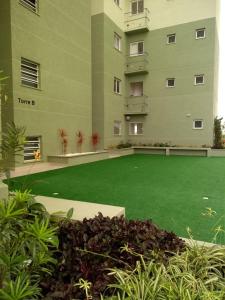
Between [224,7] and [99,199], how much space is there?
20589mm

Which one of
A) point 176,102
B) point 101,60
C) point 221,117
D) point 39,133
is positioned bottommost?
point 39,133

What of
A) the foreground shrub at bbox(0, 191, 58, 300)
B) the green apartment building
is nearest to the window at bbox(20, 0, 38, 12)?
the green apartment building

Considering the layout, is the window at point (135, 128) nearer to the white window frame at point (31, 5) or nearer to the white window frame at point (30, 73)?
the white window frame at point (30, 73)

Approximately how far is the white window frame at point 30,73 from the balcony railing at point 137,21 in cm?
1006

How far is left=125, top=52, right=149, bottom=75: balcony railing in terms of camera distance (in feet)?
58.7

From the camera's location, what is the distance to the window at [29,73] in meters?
10.1

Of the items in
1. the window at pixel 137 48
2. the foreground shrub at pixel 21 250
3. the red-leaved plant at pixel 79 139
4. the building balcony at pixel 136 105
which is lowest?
the foreground shrub at pixel 21 250

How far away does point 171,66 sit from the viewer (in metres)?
17.3

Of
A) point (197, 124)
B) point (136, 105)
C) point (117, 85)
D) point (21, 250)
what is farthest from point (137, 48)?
point (21, 250)

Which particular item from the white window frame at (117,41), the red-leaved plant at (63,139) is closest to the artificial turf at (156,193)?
the red-leaved plant at (63,139)

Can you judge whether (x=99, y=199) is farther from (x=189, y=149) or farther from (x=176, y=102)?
(x=176, y=102)

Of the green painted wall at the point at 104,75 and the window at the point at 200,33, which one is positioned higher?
the window at the point at 200,33

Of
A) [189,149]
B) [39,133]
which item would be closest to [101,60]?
[39,133]

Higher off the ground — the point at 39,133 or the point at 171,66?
the point at 171,66
